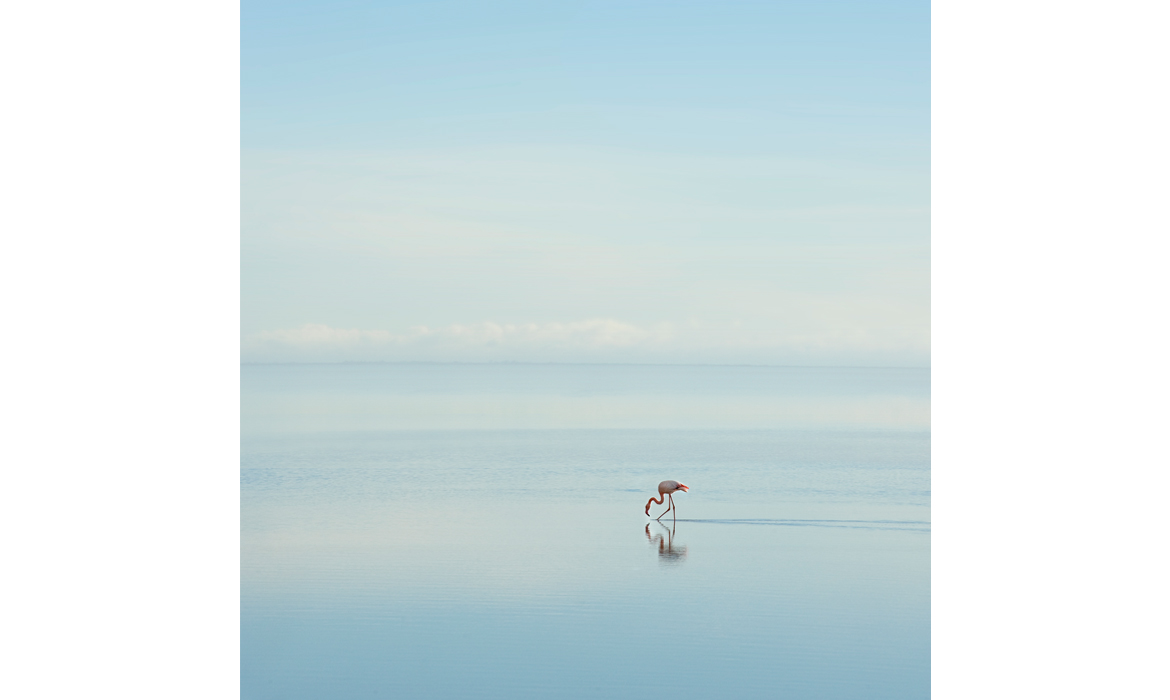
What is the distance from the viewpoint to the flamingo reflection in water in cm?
466

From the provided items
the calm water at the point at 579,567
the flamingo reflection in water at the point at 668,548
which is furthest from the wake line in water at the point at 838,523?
the flamingo reflection in water at the point at 668,548

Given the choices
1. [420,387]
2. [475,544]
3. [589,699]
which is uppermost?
[420,387]

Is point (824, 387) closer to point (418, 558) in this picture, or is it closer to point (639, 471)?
point (639, 471)

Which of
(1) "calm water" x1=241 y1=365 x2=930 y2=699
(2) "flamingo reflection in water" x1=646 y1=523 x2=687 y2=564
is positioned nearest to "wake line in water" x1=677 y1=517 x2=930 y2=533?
(1) "calm water" x1=241 y1=365 x2=930 y2=699

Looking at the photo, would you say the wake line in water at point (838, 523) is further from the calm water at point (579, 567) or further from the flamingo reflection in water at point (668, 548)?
the flamingo reflection in water at point (668, 548)

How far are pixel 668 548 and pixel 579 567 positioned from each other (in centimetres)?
57

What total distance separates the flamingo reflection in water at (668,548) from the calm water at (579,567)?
0.02 meters

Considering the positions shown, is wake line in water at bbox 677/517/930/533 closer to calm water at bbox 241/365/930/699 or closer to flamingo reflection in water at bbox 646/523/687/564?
calm water at bbox 241/365/930/699

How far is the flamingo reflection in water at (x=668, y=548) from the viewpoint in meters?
4.66

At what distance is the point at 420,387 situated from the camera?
15.7 meters

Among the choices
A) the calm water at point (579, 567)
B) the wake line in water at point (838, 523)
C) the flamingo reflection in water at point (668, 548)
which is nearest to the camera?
the calm water at point (579, 567)

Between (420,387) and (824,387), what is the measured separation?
7845 mm

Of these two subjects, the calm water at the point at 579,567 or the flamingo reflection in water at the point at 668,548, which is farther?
the flamingo reflection in water at the point at 668,548
